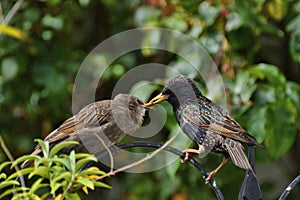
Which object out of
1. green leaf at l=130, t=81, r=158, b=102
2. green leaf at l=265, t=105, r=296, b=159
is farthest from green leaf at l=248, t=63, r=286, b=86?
green leaf at l=130, t=81, r=158, b=102

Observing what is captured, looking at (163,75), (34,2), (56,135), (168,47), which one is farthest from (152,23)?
(56,135)

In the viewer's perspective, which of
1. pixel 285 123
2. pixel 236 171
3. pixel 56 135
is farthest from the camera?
pixel 236 171

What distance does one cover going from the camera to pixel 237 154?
63.4 inches

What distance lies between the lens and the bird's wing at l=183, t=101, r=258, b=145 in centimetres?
165

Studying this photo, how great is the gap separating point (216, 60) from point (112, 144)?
1091mm

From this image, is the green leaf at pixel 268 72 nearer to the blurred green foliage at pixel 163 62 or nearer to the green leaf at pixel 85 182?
the blurred green foliage at pixel 163 62

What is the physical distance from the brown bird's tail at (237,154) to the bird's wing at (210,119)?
2cm

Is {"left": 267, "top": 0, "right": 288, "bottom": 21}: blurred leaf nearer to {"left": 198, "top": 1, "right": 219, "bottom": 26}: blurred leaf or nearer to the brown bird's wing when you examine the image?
{"left": 198, "top": 1, "right": 219, "bottom": 26}: blurred leaf

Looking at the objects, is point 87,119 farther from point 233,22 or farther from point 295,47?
point 295,47

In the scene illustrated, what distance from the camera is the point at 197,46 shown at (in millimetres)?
2758

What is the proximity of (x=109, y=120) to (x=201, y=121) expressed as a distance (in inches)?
9.7

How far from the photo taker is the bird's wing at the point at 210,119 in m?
1.65

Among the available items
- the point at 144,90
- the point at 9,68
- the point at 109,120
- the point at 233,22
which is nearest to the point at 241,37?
the point at 233,22

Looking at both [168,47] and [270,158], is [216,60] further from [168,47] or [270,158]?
[270,158]
